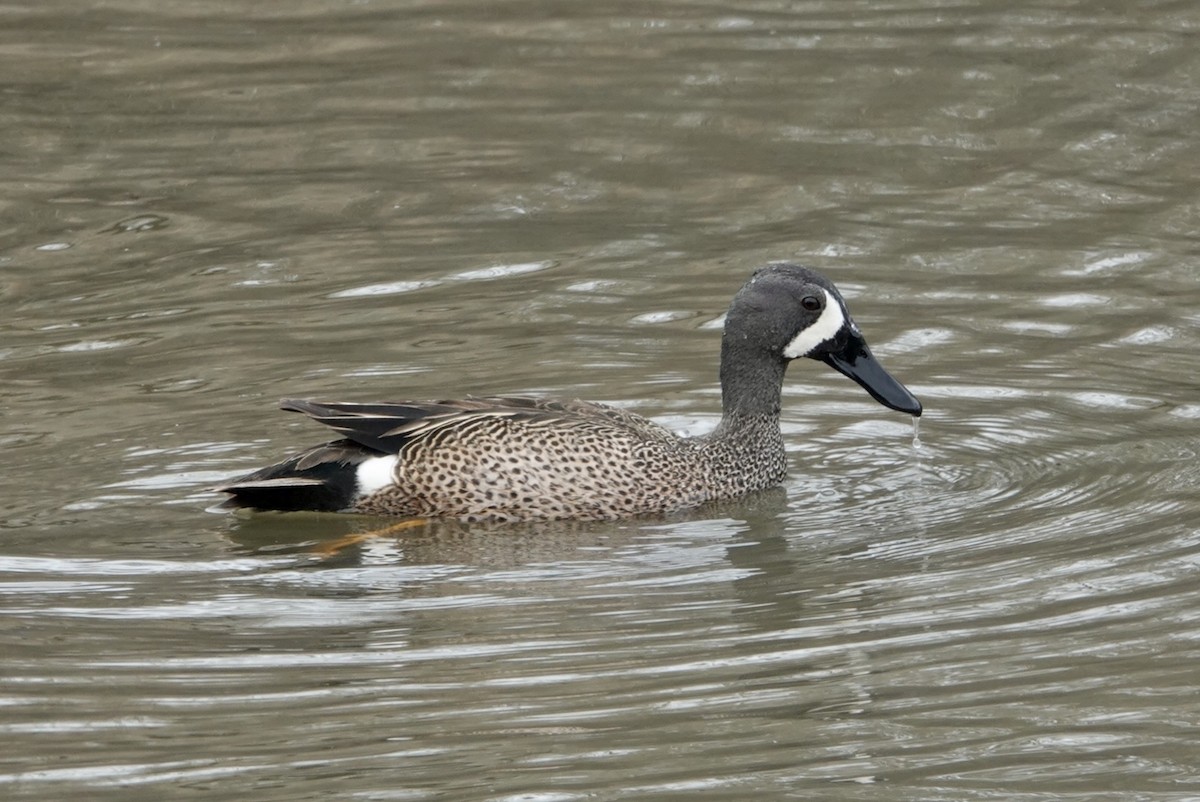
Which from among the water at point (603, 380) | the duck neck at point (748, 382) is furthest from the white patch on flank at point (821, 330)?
the water at point (603, 380)

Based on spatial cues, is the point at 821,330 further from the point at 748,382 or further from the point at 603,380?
the point at 603,380

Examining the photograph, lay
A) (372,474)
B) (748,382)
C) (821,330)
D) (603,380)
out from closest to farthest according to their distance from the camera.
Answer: (372,474), (821,330), (748,382), (603,380)

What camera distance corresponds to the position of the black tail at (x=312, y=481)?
27.6 feet

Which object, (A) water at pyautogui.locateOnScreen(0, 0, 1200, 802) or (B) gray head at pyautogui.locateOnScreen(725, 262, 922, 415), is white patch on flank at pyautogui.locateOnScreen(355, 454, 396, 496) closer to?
(A) water at pyautogui.locateOnScreen(0, 0, 1200, 802)

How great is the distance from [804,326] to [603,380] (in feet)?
5.04

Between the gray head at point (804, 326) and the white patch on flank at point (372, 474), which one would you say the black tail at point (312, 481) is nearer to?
the white patch on flank at point (372, 474)

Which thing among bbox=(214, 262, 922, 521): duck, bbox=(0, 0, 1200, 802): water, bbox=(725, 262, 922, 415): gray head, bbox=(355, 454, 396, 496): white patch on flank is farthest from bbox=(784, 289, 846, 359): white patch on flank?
bbox=(355, 454, 396, 496): white patch on flank

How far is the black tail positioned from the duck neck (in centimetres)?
153

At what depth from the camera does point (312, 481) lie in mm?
8398

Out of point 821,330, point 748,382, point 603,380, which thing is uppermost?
point 821,330

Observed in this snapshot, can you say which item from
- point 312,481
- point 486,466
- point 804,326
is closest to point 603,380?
point 804,326

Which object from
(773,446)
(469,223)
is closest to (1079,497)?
(773,446)

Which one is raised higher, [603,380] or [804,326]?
[804,326]

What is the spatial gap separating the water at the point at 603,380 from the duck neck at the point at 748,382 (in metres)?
0.40
